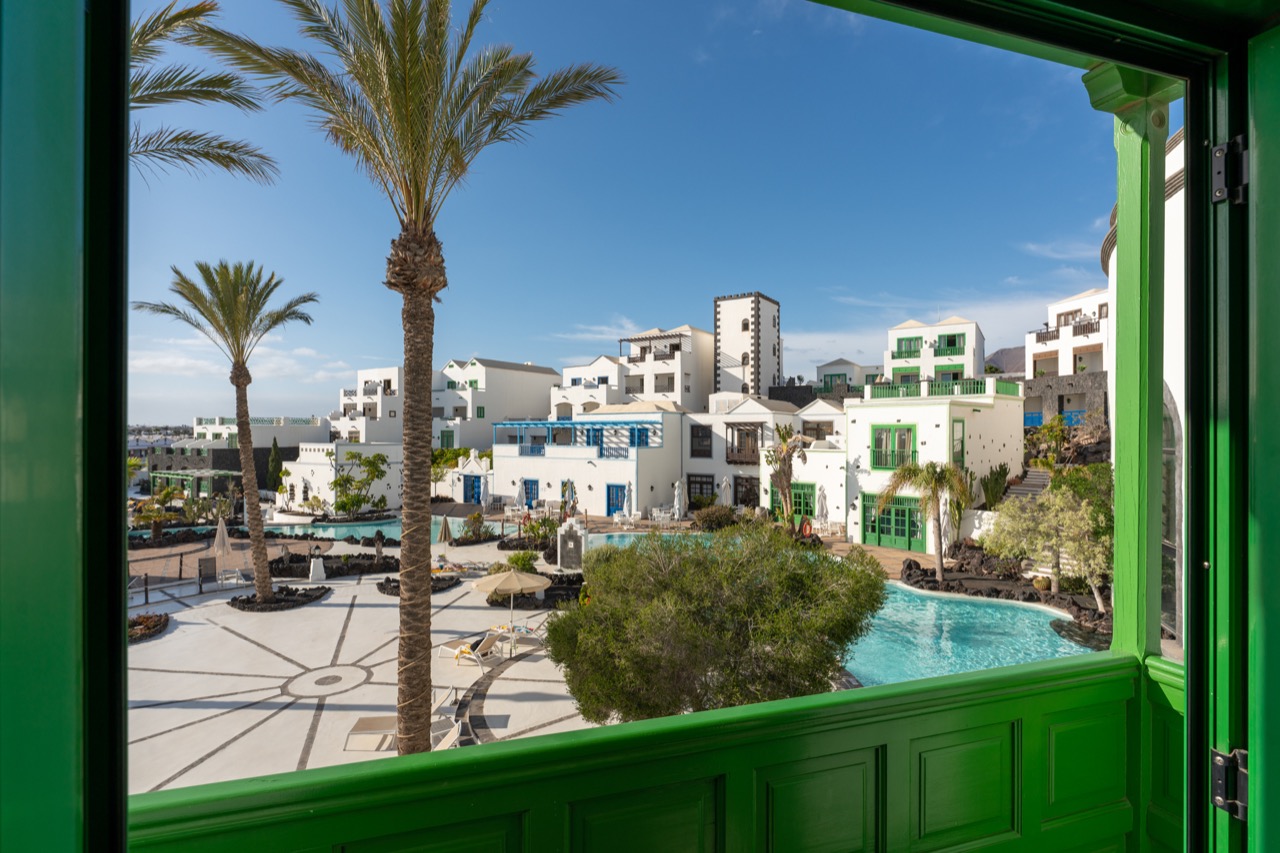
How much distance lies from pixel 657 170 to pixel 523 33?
21641mm

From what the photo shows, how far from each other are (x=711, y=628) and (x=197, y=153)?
706 cm

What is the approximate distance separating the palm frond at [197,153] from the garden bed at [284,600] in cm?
781

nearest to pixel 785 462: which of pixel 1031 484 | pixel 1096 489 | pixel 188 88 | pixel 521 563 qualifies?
pixel 1031 484

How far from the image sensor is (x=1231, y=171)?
1550 mm

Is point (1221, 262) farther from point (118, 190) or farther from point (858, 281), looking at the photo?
point (858, 281)

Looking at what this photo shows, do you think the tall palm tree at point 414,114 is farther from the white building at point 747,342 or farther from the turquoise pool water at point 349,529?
the white building at point 747,342

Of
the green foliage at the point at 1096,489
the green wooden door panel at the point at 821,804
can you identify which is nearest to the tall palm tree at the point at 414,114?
the green wooden door panel at the point at 821,804

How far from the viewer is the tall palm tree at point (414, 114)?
526 centimetres

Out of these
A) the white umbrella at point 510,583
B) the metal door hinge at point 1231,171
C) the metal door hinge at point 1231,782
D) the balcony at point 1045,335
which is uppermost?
the balcony at point 1045,335

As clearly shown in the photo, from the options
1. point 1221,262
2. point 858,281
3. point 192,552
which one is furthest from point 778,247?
point 1221,262

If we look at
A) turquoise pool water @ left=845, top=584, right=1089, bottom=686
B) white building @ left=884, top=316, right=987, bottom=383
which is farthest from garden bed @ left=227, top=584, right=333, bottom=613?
white building @ left=884, top=316, right=987, bottom=383

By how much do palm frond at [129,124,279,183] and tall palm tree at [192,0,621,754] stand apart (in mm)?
1230

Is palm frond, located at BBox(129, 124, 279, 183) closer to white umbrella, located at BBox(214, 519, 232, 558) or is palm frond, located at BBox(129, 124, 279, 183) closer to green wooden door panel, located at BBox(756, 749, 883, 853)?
green wooden door panel, located at BBox(756, 749, 883, 853)

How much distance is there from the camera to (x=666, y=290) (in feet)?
118
